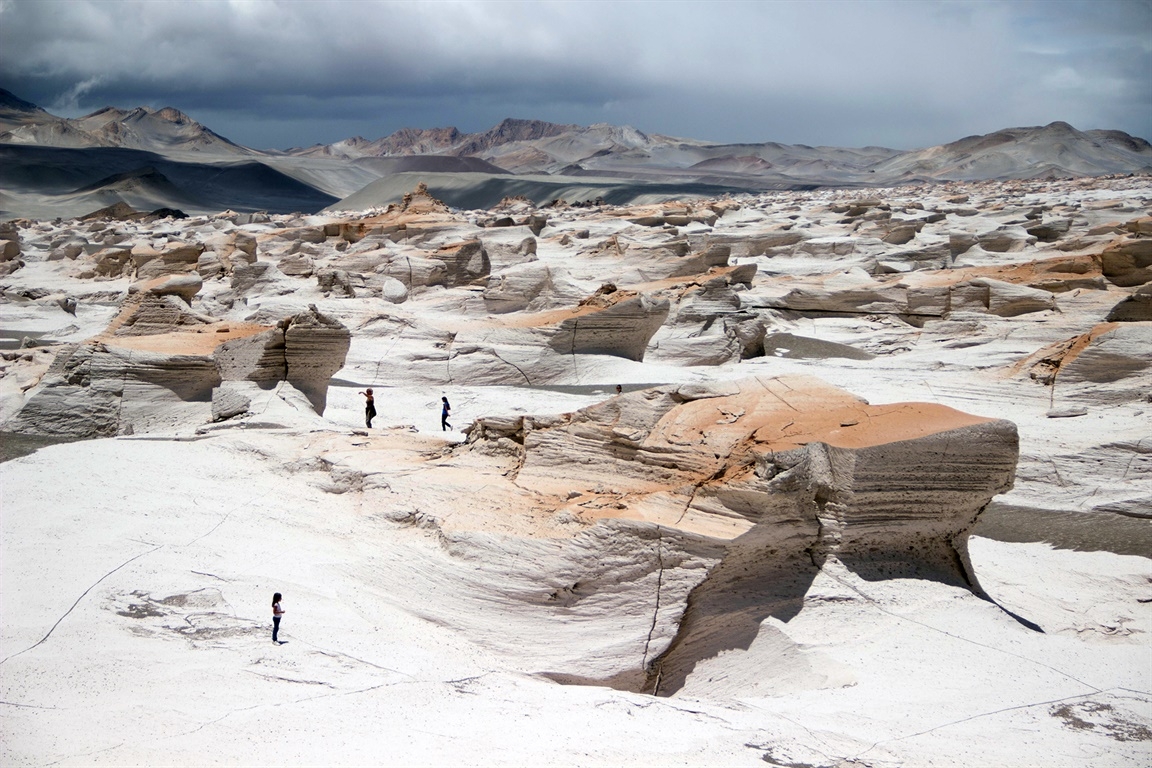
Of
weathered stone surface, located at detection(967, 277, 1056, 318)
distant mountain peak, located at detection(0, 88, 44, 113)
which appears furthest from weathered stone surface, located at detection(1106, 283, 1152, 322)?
distant mountain peak, located at detection(0, 88, 44, 113)

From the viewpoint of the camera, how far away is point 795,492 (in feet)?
18.0

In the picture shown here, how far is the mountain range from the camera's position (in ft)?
181

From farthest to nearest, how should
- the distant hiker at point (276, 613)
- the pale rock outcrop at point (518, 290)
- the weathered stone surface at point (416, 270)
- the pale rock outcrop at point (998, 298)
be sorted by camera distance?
the weathered stone surface at point (416, 270) < the pale rock outcrop at point (518, 290) < the pale rock outcrop at point (998, 298) < the distant hiker at point (276, 613)

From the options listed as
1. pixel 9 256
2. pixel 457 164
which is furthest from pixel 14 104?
pixel 9 256

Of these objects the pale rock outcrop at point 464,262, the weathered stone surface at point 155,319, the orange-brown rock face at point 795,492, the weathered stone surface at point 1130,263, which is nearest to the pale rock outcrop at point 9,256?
the pale rock outcrop at point 464,262

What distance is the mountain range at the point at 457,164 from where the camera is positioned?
5525 cm

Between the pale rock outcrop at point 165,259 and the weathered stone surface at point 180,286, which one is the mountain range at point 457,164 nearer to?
the pale rock outcrop at point 165,259

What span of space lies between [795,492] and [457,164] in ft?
226

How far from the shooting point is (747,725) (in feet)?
14.0

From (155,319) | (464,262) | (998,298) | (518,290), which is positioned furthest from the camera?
(464,262)

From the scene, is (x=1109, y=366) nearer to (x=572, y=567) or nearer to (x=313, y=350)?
(x=572, y=567)

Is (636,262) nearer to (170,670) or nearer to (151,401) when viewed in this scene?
(151,401)

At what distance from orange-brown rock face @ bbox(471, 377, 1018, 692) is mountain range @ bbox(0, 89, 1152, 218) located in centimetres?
4724

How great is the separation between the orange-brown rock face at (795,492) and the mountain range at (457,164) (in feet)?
155
